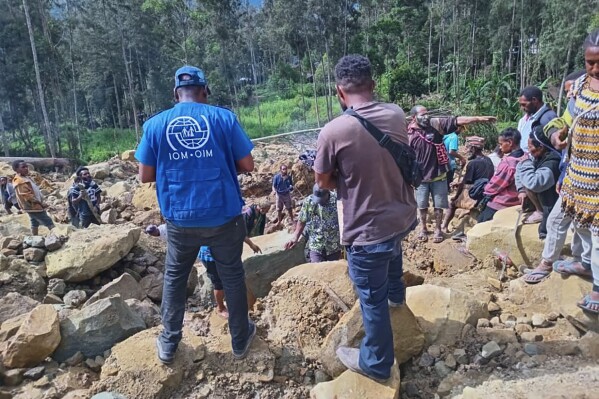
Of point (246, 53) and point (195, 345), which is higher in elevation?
point (246, 53)

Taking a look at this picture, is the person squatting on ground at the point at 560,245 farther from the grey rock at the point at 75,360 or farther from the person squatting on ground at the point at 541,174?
the grey rock at the point at 75,360

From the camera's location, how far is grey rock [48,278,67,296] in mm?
4234

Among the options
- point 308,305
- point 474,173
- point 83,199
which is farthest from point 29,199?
point 474,173

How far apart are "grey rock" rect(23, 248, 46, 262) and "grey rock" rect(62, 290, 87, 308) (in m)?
0.72

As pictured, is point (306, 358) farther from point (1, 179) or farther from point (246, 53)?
point (246, 53)

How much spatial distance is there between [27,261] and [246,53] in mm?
47109

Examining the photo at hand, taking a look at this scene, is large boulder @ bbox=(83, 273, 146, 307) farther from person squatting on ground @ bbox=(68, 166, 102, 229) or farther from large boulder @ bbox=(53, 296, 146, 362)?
person squatting on ground @ bbox=(68, 166, 102, 229)

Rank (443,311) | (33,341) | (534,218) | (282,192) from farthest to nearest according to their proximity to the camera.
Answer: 1. (282,192)
2. (534,218)
3. (443,311)
4. (33,341)

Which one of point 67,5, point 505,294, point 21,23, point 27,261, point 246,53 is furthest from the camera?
point 246,53

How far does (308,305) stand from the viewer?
3.03m

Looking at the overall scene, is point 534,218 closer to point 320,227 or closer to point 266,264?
point 320,227

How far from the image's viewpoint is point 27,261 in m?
4.52

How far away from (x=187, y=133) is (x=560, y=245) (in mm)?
2520

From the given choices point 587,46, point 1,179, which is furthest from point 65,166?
point 587,46
